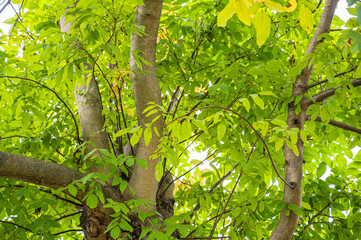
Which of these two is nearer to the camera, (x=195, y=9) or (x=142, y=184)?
(x=142, y=184)

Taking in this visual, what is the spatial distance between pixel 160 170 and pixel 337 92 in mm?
1340

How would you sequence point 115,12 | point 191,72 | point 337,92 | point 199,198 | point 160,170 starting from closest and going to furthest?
point 160,170 → point 115,12 → point 337,92 → point 199,198 → point 191,72

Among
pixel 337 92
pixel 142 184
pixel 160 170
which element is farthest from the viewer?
pixel 142 184

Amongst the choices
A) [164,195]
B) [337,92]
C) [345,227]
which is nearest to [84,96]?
[164,195]

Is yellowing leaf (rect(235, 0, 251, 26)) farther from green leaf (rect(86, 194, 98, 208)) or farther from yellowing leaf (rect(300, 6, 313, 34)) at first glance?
green leaf (rect(86, 194, 98, 208))

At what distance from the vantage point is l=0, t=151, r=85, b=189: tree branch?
1.79 m

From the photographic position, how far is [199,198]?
8.41 feet

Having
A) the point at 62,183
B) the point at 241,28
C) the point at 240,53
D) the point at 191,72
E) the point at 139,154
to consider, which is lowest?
the point at 62,183

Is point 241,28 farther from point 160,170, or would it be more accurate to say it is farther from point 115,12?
point 160,170

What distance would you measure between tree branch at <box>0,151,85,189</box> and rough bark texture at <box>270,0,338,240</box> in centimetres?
148

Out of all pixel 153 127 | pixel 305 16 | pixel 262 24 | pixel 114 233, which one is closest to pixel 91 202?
pixel 114 233

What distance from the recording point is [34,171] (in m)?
1.89

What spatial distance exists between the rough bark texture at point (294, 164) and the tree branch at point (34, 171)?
58.2 inches

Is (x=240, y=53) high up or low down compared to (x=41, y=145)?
up
